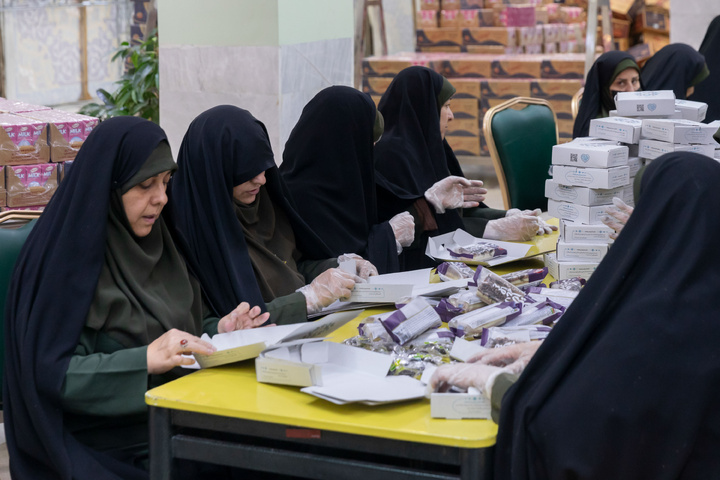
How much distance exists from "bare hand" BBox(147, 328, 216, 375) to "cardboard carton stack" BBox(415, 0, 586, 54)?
599cm

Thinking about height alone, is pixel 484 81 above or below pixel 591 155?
above

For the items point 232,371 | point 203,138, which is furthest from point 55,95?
point 232,371

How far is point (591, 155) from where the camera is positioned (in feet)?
9.02

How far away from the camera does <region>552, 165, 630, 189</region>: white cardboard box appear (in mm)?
2734

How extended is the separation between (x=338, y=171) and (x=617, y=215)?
3.50ft

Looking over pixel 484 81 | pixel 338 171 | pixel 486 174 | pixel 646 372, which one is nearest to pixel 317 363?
pixel 646 372

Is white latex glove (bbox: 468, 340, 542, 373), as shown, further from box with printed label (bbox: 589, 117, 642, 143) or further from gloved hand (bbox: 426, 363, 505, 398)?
box with printed label (bbox: 589, 117, 642, 143)

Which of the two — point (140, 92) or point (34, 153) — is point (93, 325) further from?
point (140, 92)

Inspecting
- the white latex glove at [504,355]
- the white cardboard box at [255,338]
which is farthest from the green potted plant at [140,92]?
the white latex glove at [504,355]

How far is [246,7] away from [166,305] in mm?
2513

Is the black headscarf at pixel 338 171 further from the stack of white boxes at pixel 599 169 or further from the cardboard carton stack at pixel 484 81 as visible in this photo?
the cardboard carton stack at pixel 484 81

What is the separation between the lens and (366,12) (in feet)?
25.4

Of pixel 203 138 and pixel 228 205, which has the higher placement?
pixel 203 138

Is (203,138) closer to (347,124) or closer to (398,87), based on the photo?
(347,124)
